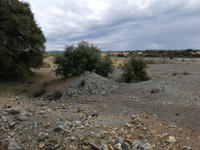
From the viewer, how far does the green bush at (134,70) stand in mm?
13328

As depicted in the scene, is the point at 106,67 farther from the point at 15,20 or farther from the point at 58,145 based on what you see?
the point at 58,145

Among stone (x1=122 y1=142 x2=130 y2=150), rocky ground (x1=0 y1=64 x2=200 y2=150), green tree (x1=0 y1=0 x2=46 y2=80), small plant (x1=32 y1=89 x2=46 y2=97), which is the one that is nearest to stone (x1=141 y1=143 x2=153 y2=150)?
rocky ground (x1=0 y1=64 x2=200 y2=150)

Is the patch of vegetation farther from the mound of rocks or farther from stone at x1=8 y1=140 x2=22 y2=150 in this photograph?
stone at x1=8 y1=140 x2=22 y2=150

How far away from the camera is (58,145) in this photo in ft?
14.8

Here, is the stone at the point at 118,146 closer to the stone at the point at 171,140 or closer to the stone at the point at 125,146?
the stone at the point at 125,146

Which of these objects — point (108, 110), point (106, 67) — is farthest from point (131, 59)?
point (108, 110)

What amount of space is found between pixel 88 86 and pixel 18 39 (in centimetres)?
656

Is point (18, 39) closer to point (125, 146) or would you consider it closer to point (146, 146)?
point (125, 146)

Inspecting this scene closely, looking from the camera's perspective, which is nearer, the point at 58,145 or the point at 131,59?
the point at 58,145

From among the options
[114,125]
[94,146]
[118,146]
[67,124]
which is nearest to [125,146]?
[118,146]

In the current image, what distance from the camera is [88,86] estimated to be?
→ 10.8 meters

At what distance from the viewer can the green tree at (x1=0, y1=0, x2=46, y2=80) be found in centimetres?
1177

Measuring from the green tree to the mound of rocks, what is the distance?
4.62 m

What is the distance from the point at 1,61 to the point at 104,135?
976 cm
